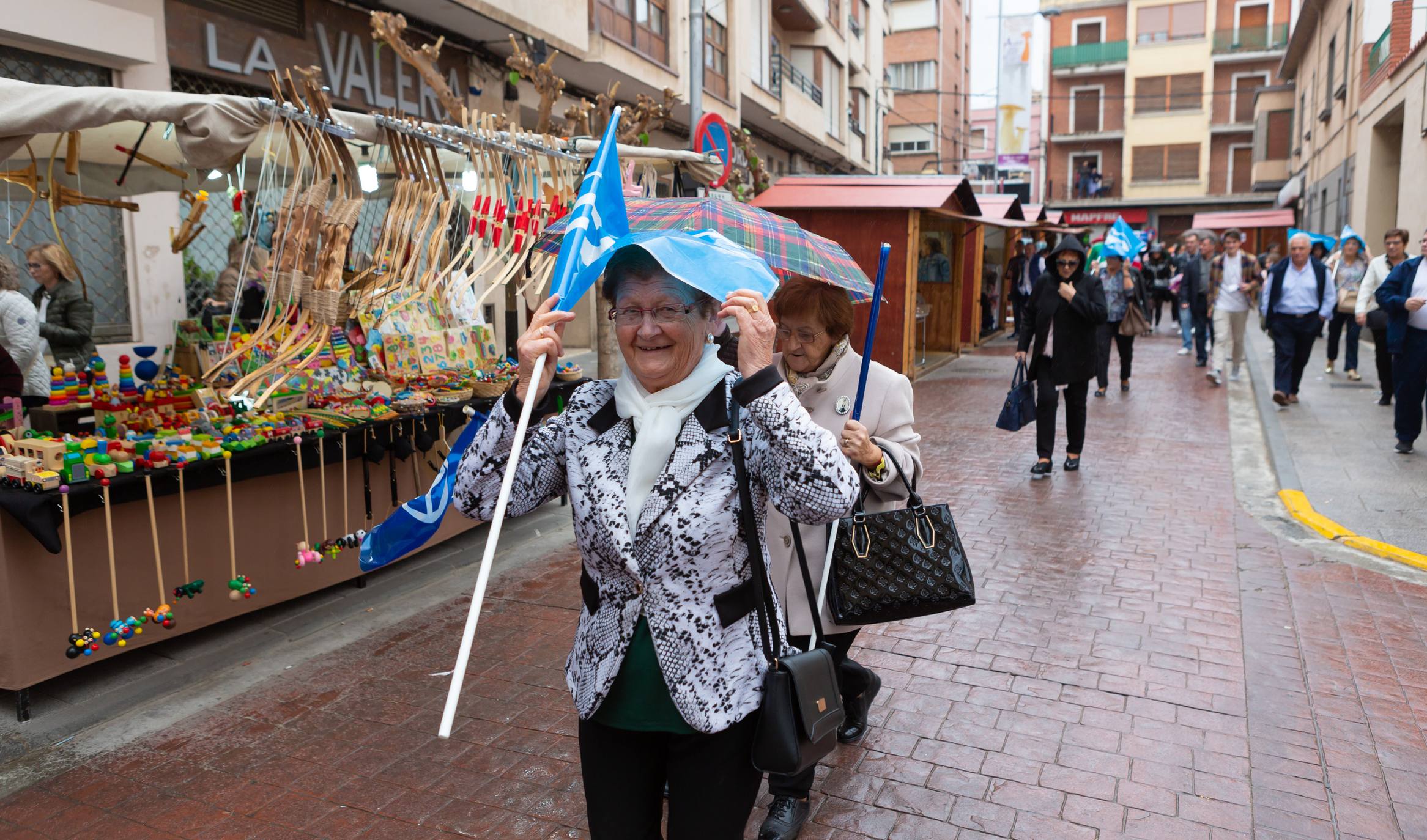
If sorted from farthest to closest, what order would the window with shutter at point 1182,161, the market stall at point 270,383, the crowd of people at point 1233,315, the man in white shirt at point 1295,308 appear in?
the window with shutter at point 1182,161 → the man in white shirt at point 1295,308 → the crowd of people at point 1233,315 → the market stall at point 270,383

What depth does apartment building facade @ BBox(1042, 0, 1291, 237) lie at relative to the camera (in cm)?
4812

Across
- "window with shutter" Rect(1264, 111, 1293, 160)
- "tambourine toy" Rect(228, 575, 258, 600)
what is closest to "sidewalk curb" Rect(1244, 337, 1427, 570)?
"tambourine toy" Rect(228, 575, 258, 600)

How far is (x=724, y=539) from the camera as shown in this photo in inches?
87.7

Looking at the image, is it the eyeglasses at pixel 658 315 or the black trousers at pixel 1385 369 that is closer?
the eyeglasses at pixel 658 315

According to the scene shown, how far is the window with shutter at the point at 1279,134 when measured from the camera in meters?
42.4

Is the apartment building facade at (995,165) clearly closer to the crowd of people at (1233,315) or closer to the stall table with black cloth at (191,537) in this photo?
the crowd of people at (1233,315)

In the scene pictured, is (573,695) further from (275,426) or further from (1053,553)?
(1053,553)

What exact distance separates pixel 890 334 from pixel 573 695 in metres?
12.2

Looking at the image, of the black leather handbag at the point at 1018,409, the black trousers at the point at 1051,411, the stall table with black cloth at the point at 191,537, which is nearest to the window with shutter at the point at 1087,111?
the black trousers at the point at 1051,411

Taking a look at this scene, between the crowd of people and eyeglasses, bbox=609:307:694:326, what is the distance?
20.9 feet

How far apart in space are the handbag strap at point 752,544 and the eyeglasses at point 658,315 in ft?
0.77

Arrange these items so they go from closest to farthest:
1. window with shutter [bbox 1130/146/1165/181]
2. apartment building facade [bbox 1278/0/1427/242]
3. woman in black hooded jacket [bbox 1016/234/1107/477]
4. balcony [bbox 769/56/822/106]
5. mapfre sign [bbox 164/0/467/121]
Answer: woman in black hooded jacket [bbox 1016/234/1107/477]
mapfre sign [bbox 164/0/467/121]
apartment building facade [bbox 1278/0/1427/242]
balcony [bbox 769/56/822/106]
window with shutter [bbox 1130/146/1165/181]

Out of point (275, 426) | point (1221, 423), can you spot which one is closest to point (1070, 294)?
point (1221, 423)

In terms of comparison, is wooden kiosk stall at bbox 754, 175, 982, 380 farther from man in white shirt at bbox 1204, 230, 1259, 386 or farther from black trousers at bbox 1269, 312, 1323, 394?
black trousers at bbox 1269, 312, 1323, 394
